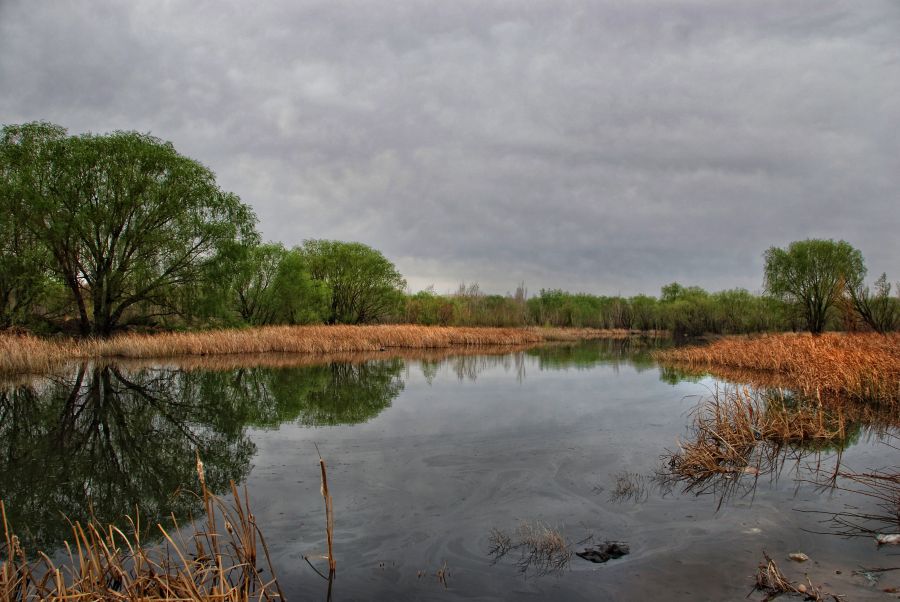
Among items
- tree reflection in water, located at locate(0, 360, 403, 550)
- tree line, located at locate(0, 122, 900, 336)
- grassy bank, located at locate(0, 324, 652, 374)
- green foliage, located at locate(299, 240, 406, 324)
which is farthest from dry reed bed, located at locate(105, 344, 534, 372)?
green foliage, located at locate(299, 240, 406, 324)

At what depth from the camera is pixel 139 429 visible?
10.2 metres

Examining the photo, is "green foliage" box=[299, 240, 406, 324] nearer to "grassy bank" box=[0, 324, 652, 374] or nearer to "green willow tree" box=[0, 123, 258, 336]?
"grassy bank" box=[0, 324, 652, 374]

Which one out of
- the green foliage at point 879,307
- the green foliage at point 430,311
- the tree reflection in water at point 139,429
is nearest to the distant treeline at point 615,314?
the green foliage at point 430,311

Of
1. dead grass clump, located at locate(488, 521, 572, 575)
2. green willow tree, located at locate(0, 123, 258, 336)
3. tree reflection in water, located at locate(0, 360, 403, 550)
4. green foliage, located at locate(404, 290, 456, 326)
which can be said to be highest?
green willow tree, located at locate(0, 123, 258, 336)

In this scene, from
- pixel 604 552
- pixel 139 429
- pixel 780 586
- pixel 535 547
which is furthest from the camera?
pixel 139 429

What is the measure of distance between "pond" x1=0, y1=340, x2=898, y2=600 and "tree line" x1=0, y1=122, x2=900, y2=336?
12.7m

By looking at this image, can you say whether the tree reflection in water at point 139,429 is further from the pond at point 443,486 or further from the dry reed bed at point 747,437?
the dry reed bed at point 747,437

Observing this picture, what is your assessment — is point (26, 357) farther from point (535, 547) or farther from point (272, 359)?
point (535, 547)

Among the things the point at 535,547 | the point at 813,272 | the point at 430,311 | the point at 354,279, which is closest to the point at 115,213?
the point at 354,279

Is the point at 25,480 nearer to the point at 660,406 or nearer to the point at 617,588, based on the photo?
the point at 617,588

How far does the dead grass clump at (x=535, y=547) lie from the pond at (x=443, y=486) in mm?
64

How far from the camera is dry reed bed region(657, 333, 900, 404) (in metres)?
12.1

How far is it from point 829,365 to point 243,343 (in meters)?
23.7

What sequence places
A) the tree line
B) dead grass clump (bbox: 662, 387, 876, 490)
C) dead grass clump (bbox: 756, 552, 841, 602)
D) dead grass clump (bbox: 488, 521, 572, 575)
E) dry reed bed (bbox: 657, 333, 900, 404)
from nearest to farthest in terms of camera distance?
1. dead grass clump (bbox: 756, 552, 841, 602)
2. dead grass clump (bbox: 488, 521, 572, 575)
3. dead grass clump (bbox: 662, 387, 876, 490)
4. dry reed bed (bbox: 657, 333, 900, 404)
5. the tree line
